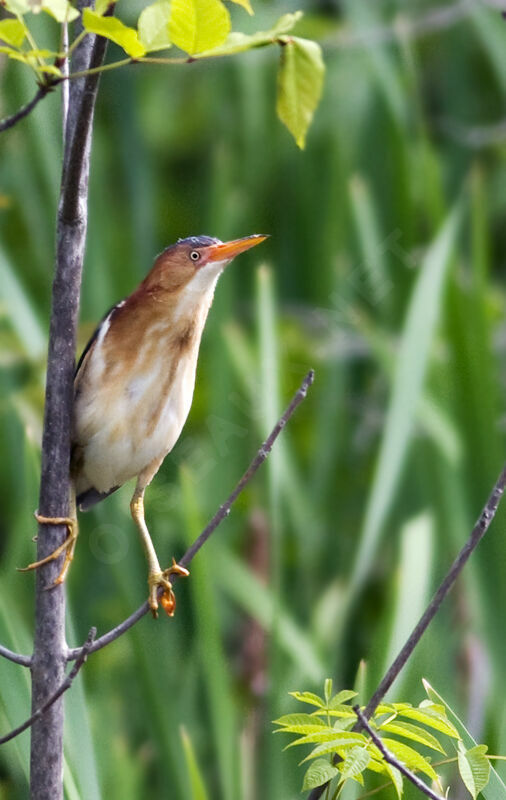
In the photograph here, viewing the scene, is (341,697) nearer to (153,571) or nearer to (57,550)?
(57,550)

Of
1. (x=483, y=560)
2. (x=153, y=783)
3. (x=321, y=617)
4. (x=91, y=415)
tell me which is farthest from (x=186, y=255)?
(x=153, y=783)

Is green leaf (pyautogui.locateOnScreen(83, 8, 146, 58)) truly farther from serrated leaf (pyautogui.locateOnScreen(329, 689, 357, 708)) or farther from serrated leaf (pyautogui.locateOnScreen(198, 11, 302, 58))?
serrated leaf (pyautogui.locateOnScreen(329, 689, 357, 708))

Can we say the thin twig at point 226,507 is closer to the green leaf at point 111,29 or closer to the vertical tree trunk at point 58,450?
the vertical tree trunk at point 58,450

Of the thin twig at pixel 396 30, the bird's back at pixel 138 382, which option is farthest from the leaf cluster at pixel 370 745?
the thin twig at pixel 396 30

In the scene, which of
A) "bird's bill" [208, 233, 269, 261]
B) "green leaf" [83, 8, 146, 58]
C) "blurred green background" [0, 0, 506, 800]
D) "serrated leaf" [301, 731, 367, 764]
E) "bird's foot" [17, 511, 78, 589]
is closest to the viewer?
"green leaf" [83, 8, 146, 58]

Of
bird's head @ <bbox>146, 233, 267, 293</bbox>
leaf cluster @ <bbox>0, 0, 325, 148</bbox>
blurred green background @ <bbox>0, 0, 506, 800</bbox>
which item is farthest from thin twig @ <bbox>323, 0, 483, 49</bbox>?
leaf cluster @ <bbox>0, 0, 325, 148</bbox>

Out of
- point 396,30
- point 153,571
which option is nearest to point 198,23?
point 153,571
